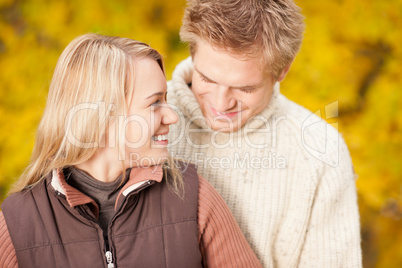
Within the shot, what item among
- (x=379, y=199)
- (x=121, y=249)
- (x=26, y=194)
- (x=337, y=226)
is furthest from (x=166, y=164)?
(x=379, y=199)

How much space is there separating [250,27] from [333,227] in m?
1.05

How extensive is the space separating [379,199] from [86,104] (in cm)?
227

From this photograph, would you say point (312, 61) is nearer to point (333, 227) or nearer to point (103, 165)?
point (333, 227)

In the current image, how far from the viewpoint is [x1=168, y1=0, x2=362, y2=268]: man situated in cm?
210

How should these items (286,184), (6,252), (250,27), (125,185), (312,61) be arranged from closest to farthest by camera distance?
(6,252) < (125,185) < (250,27) < (286,184) < (312,61)

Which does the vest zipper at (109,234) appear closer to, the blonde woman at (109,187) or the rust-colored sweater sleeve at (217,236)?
the blonde woman at (109,187)

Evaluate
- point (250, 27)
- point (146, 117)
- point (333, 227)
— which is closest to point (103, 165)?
point (146, 117)

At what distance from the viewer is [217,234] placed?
74.9 inches

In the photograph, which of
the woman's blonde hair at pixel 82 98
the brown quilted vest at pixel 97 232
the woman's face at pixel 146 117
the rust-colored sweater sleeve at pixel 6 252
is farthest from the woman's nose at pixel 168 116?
the rust-colored sweater sleeve at pixel 6 252

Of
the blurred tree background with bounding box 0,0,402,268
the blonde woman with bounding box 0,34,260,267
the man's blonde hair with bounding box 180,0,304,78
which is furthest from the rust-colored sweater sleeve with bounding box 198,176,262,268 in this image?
the blurred tree background with bounding box 0,0,402,268

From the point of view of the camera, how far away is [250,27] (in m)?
1.97

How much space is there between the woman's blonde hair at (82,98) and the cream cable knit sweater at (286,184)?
498 mm

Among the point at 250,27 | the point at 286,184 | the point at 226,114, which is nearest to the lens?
the point at 250,27

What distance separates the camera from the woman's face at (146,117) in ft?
6.05
